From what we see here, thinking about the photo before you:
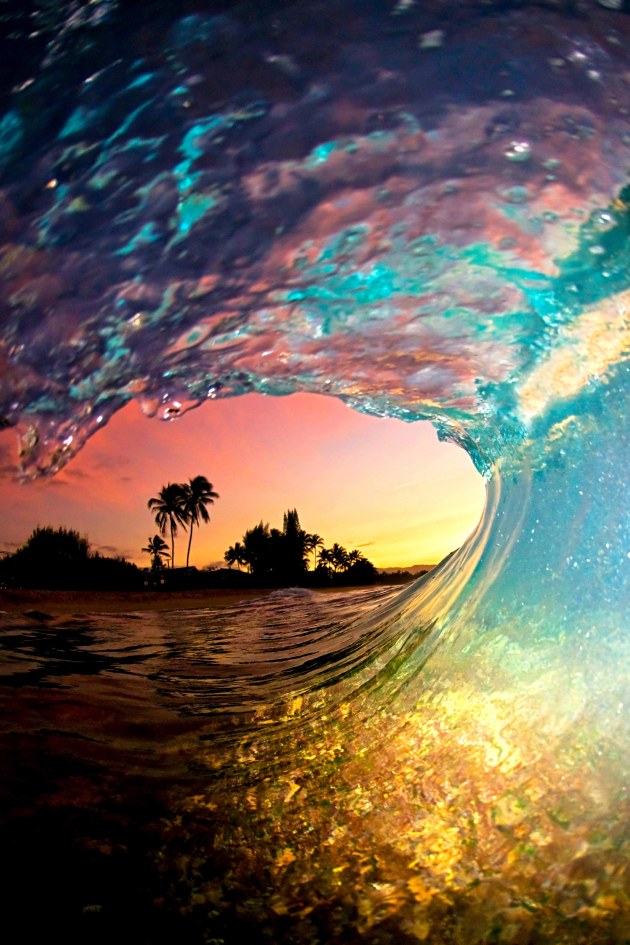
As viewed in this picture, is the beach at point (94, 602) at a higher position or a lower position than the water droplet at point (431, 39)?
lower

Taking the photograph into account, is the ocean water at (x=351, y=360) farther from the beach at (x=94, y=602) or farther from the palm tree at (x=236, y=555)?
the palm tree at (x=236, y=555)

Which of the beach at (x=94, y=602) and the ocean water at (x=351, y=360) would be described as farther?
the beach at (x=94, y=602)

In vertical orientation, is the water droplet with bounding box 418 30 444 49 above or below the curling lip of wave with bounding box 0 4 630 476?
above

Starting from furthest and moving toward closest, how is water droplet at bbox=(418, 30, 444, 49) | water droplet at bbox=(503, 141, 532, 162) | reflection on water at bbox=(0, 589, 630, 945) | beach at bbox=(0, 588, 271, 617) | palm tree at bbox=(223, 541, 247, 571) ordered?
1. palm tree at bbox=(223, 541, 247, 571)
2. beach at bbox=(0, 588, 271, 617)
3. water droplet at bbox=(503, 141, 532, 162)
4. water droplet at bbox=(418, 30, 444, 49)
5. reflection on water at bbox=(0, 589, 630, 945)

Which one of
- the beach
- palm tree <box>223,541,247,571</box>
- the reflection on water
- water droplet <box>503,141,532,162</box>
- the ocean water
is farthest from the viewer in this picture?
palm tree <box>223,541,247,571</box>

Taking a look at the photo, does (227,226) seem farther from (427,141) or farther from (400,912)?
(400,912)

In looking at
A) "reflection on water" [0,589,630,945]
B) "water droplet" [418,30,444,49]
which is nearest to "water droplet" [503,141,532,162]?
"water droplet" [418,30,444,49]

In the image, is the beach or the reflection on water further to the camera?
the beach

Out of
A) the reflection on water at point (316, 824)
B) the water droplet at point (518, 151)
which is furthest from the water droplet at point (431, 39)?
the reflection on water at point (316, 824)

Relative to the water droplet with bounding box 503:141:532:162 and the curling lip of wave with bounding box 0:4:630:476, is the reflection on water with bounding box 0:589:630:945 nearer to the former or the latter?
the curling lip of wave with bounding box 0:4:630:476
